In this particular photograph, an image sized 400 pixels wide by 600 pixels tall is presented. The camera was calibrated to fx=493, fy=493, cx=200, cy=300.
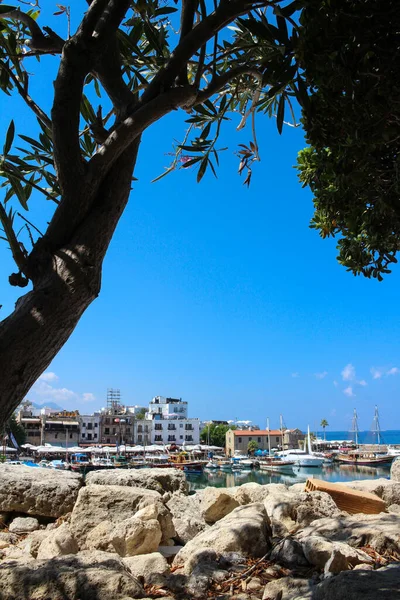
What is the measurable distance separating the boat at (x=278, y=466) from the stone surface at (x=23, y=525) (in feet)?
176

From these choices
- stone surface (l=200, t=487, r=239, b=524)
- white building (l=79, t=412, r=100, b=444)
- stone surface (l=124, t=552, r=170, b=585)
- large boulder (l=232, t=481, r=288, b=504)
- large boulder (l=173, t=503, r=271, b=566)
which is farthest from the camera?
white building (l=79, t=412, r=100, b=444)

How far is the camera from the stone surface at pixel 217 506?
5.79 metres

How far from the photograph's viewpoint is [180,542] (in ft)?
16.9

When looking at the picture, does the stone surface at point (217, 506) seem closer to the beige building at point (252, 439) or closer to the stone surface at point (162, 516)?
the stone surface at point (162, 516)

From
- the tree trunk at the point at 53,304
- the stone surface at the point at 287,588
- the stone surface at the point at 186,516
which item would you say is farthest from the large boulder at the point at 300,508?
the tree trunk at the point at 53,304

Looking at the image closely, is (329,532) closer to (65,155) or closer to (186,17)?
(65,155)

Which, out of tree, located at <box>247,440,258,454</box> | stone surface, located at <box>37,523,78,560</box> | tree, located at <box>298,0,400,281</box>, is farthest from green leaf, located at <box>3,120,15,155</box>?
tree, located at <box>247,440,258,454</box>

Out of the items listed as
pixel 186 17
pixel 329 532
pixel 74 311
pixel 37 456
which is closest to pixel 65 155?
pixel 74 311

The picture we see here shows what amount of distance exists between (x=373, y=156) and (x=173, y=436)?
8242 cm

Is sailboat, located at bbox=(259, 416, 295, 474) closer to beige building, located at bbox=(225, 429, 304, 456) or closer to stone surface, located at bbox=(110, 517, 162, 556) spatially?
beige building, located at bbox=(225, 429, 304, 456)

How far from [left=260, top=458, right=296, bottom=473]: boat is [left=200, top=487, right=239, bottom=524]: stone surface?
53085 millimetres

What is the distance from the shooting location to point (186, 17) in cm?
295

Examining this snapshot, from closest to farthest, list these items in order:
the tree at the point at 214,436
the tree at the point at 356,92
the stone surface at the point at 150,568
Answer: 1. the tree at the point at 356,92
2. the stone surface at the point at 150,568
3. the tree at the point at 214,436

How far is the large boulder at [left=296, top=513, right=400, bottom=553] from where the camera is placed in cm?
376
